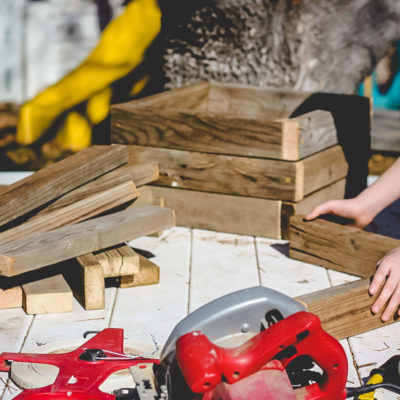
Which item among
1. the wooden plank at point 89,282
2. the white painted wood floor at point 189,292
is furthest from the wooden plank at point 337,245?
the wooden plank at point 89,282

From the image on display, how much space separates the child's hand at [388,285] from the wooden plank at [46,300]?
1059mm

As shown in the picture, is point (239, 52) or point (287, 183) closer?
point (287, 183)

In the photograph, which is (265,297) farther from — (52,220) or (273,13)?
(273,13)

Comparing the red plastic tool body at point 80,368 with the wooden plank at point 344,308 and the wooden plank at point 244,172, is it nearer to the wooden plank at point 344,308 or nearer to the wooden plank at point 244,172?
the wooden plank at point 344,308

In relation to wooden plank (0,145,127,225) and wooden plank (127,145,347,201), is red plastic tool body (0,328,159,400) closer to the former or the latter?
wooden plank (0,145,127,225)

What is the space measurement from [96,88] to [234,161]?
2.29 m

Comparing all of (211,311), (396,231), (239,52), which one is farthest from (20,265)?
(239,52)

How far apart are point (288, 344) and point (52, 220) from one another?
142cm

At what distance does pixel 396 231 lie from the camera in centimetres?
354

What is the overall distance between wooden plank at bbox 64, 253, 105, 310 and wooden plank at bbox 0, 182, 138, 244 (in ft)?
0.69

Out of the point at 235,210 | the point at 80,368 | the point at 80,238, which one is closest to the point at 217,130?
the point at 235,210

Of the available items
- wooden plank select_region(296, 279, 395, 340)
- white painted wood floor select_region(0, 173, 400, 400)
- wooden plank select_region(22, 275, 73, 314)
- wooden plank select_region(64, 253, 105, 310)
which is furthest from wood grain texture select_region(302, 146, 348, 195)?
wooden plank select_region(22, 275, 73, 314)

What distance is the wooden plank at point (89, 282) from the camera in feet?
8.26

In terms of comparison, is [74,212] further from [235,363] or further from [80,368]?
[235,363]
